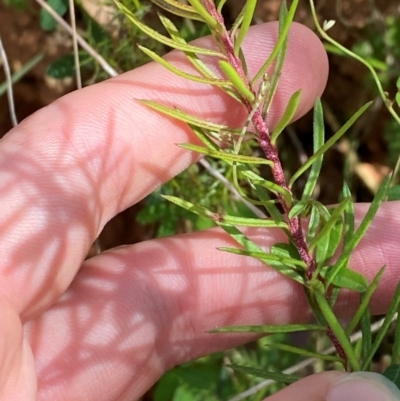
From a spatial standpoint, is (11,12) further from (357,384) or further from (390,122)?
(357,384)

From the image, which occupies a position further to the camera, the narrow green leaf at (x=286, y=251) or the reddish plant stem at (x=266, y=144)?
the narrow green leaf at (x=286, y=251)

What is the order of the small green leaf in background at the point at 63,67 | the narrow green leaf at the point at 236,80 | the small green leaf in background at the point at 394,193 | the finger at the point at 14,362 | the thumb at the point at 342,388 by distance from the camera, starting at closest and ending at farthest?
the narrow green leaf at the point at 236,80 < the thumb at the point at 342,388 < the finger at the point at 14,362 < the small green leaf in background at the point at 394,193 < the small green leaf in background at the point at 63,67

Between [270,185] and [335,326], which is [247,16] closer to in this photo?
[270,185]

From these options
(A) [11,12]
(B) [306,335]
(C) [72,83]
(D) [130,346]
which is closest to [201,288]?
(D) [130,346]

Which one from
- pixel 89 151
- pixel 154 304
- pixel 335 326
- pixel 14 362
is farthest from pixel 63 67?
pixel 335 326

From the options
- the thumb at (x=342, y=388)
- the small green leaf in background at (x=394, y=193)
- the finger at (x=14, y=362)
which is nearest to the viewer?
the thumb at (x=342, y=388)

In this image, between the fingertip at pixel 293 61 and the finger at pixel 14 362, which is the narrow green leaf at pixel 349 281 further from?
the finger at pixel 14 362

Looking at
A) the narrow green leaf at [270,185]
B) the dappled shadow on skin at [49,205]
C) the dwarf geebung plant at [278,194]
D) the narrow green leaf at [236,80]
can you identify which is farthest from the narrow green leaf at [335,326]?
the dappled shadow on skin at [49,205]
